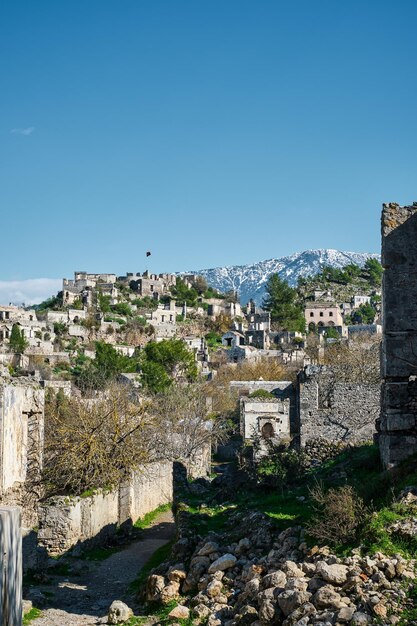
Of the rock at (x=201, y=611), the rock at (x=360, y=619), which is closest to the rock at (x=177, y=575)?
the rock at (x=201, y=611)

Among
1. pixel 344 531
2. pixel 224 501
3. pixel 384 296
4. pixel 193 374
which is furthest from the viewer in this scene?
pixel 193 374

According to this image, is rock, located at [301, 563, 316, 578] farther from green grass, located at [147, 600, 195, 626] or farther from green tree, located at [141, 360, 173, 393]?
green tree, located at [141, 360, 173, 393]

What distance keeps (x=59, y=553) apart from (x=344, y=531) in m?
7.78

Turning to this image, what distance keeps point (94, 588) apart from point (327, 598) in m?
6.50

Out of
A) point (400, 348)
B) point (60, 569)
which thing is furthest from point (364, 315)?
point (400, 348)

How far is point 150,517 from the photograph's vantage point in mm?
21453

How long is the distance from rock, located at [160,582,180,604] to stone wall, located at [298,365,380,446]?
35.3 ft

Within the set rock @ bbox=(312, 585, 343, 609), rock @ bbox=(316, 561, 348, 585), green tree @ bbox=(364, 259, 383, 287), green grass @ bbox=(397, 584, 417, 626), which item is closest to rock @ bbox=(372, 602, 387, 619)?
green grass @ bbox=(397, 584, 417, 626)

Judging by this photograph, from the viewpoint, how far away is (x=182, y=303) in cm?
11619

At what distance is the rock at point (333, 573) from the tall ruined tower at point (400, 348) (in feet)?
12.6

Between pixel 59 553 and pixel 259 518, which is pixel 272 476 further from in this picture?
pixel 259 518

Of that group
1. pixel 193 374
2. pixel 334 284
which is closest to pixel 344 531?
pixel 193 374

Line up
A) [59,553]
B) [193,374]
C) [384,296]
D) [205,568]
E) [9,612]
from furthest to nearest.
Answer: [193,374], [59,553], [384,296], [205,568], [9,612]

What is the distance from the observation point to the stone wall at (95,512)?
15258mm
